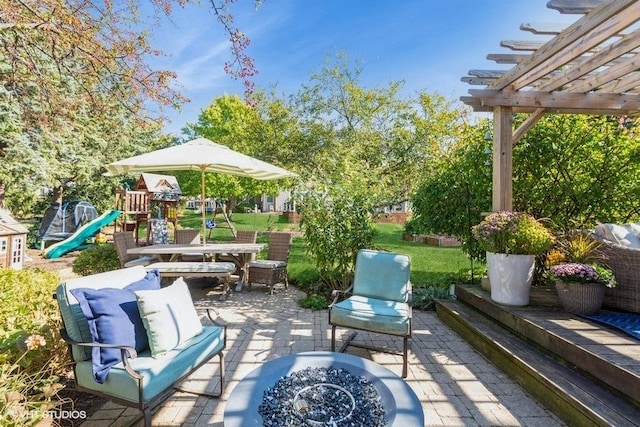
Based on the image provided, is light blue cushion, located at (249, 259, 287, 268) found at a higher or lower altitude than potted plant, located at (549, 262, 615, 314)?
lower

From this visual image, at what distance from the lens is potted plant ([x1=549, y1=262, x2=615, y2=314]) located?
3613mm

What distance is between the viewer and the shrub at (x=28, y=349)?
1.83m

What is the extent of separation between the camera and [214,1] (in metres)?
3.48

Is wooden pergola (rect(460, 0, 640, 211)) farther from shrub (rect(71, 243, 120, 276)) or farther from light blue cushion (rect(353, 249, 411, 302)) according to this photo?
shrub (rect(71, 243, 120, 276))

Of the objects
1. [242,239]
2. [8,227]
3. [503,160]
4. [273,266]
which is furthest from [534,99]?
[8,227]

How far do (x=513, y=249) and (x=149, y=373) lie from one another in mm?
4026

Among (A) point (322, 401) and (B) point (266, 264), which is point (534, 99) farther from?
(B) point (266, 264)

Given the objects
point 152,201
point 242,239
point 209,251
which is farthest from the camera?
point 152,201

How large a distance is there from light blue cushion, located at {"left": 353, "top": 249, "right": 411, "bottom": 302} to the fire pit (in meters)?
1.66

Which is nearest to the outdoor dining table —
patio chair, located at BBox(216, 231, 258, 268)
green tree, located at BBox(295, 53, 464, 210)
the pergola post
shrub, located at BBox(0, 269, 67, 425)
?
patio chair, located at BBox(216, 231, 258, 268)

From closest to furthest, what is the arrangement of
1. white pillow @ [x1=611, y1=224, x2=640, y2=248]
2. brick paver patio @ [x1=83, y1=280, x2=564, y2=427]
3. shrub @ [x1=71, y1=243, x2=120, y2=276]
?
1. brick paver patio @ [x1=83, y1=280, x2=564, y2=427]
2. white pillow @ [x1=611, y1=224, x2=640, y2=248]
3. shrub @ [x1=71, y1=243, x2=120, y2=276]

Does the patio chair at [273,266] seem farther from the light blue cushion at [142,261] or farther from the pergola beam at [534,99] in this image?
the pergola beam at [534,99]

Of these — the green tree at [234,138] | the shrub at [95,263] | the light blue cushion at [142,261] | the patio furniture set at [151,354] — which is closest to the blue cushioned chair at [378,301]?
the patio furniture set at [151,354]

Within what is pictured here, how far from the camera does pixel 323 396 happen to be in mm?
2055
